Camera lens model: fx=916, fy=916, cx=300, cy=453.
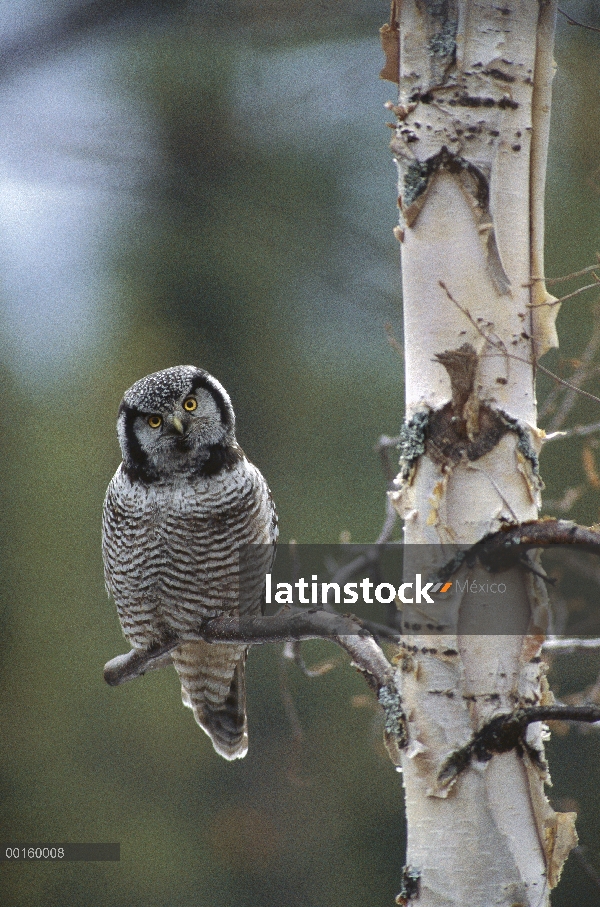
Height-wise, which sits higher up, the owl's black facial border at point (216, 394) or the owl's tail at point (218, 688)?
the owl's black facial border at point (216, 394)

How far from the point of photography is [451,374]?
1008mm

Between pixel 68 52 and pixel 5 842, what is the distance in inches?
114

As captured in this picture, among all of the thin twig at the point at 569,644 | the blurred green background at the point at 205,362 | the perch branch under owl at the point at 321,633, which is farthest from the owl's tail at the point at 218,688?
the blurred green background at the point at 205,362

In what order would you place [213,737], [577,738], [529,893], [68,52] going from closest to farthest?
[529,893] → [213,737] → [577,738] → [68,52]

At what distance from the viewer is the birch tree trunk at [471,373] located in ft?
3.22

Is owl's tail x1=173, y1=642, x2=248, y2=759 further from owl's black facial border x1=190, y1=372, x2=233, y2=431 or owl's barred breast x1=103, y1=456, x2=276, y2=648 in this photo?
owl's black facial border x1=190, y1=372, x2=233, y2=431

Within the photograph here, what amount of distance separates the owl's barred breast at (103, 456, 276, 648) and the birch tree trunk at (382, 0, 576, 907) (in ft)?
2.11

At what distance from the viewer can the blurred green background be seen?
3.53 meters

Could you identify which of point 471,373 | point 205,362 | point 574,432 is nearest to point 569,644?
point 574,432

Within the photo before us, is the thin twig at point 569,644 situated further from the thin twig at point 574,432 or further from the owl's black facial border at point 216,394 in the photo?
the owl's black facial border at point 216,394

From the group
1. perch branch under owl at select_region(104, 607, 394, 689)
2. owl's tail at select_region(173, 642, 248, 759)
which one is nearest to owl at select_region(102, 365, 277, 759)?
owl's tail at select_region(173, 642, 248, 759)

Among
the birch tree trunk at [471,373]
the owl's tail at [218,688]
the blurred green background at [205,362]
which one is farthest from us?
the blurred green background at [205,362]

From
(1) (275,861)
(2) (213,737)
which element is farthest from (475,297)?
(1) (275,861)

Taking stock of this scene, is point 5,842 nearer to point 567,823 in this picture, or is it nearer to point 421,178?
point 567,823
